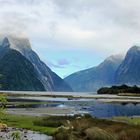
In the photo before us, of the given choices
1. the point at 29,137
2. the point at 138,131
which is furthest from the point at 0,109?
the point at 29,137

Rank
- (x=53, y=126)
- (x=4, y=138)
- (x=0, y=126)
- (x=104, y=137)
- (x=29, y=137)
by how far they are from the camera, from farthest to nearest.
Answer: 1. (x=53, y=126)
2. (x=29, y=137)
3. (x=4, y=138)
4. (x=104, y=137)
5. (x=0, y=126)

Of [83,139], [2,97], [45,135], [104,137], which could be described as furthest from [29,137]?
[2,97]

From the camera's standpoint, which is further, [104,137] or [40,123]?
[40,123]

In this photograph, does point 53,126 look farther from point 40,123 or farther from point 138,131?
point 138,131

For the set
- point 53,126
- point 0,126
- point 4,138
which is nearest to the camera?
point 0,126

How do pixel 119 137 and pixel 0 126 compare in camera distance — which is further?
pixel 119 137

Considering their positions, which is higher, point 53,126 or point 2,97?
point 2,97

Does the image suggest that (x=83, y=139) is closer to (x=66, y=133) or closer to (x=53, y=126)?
(x=66, y=133)

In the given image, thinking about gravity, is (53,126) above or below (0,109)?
below

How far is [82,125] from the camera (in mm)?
48344

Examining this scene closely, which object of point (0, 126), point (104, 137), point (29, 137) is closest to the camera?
point (0, 126)

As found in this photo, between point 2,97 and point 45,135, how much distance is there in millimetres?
36899

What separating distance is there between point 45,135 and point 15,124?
464 inches

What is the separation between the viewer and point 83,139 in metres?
41.2
